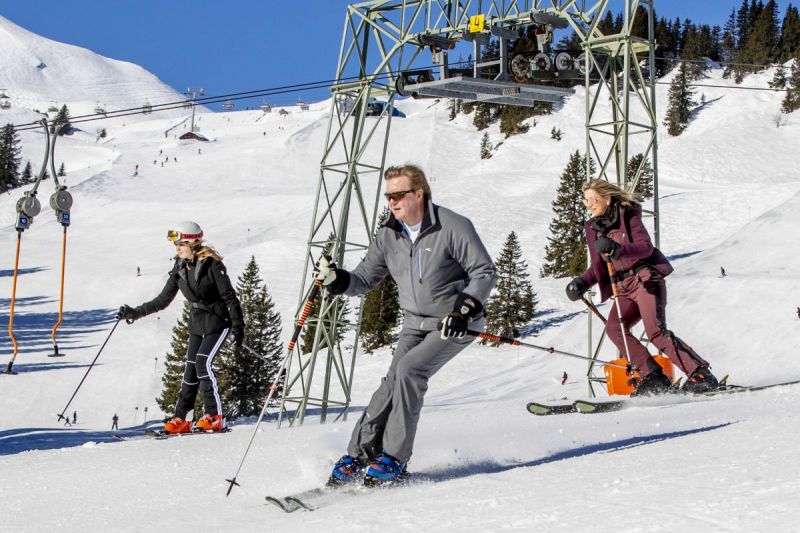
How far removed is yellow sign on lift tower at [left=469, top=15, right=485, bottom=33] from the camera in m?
16.4

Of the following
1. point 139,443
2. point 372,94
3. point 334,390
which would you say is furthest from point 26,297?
point 139,443

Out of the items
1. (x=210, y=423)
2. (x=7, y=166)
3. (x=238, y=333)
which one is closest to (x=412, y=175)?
(x=238, y=333)

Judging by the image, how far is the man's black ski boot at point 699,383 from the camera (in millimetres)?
8539

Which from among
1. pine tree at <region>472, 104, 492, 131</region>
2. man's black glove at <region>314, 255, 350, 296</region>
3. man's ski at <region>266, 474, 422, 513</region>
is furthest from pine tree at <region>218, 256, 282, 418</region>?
pine tree at <region>472, 104, 492, 131</region>

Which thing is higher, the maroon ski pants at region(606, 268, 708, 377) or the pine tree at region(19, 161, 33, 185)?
the maroon ski pants at region(606, 268, 708, 377)

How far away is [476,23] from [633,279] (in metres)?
9.24

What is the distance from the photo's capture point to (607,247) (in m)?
7.72

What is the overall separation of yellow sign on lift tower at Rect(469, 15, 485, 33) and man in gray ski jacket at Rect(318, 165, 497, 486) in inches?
456

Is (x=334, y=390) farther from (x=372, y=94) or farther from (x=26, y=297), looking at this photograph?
(x=26, y=297)

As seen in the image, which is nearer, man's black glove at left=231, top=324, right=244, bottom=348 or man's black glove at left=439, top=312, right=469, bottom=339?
man's black glove at left=439, top=312, right=469, bottom=339

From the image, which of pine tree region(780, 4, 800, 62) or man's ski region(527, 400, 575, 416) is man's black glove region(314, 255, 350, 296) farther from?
pine tree region(780, 4, 800, 62)

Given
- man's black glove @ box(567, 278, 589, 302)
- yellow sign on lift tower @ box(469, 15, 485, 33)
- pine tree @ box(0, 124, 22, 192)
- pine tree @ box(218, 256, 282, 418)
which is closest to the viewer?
man's black glove @ box(567, 278, 589, 302)

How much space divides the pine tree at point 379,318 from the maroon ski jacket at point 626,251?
38.2 metres

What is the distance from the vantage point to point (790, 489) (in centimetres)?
367
